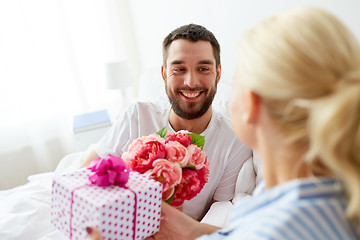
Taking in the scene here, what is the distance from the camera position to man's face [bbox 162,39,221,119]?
1.67m

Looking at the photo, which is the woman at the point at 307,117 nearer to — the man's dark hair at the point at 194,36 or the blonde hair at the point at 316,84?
the blonde hair at the point at 316,84

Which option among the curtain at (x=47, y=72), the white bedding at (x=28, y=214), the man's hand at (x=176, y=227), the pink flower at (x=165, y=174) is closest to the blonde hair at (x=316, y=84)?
the pink flower at (x=165, y=174)

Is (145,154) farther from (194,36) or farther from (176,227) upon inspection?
(194,36)

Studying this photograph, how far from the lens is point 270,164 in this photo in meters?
0.74

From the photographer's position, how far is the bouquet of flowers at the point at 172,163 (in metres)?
1.03

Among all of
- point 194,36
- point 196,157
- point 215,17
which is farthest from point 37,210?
point 215,17

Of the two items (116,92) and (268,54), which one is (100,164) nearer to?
(268,54)

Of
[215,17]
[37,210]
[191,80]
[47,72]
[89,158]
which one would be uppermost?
[215,17]

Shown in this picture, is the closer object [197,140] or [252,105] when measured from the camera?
[252,105]

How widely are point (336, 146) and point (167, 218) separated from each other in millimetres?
657

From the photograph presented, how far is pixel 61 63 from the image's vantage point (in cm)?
312

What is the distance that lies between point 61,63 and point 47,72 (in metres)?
0.15

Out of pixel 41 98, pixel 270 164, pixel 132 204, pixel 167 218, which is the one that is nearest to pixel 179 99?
pixel 167 218

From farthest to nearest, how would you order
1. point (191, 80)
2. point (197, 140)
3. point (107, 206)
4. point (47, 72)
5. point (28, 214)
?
point (47, 72) < point (191, 80) < point (28, 214) < point (197, 140) < point (107, 206)
